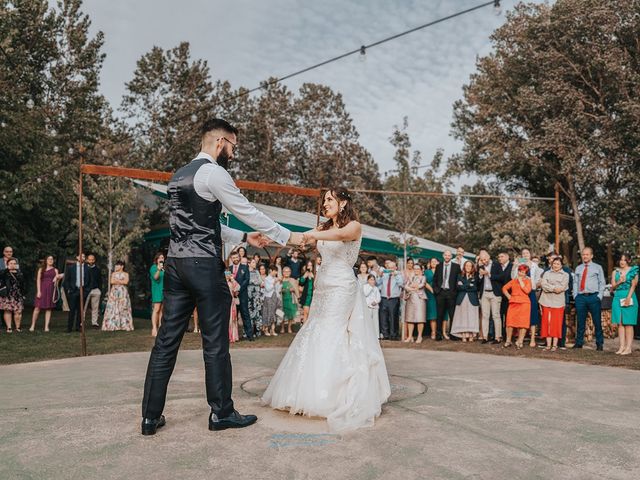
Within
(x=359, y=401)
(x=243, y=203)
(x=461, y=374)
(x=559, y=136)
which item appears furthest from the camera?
(x=559, y=136)

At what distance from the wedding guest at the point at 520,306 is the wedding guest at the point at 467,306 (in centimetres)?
104

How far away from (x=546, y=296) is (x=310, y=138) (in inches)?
1246

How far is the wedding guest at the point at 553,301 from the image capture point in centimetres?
1068

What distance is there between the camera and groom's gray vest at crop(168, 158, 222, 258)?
154 inches

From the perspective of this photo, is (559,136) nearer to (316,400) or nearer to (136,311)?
(136,311)

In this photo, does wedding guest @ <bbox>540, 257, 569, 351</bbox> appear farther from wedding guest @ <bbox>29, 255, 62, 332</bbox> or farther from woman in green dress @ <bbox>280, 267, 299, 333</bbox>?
wedding guest @ <bbox>29, 255, 62, 332</bbox>

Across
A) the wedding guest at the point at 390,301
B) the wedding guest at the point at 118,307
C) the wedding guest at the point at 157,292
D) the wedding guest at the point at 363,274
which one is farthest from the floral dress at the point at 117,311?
the wedding guest at the point at 390,301

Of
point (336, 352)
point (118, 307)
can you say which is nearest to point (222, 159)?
point (336, 352)

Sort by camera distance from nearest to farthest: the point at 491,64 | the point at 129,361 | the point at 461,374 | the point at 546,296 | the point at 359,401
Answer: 1. the point at 359,401
2. the point at 461,374
3. the point at 129,361
4. the point at 546,296
5. the point at 491,64

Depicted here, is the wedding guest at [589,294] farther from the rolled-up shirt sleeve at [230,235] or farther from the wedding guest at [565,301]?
the rolled-up shirt sleeve at [230,235]

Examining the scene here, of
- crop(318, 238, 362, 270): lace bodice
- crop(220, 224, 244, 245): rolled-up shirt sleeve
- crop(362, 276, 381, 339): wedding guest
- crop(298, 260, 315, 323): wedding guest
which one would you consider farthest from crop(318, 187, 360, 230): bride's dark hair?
crop(298, 260, 315, 323): wedding guest

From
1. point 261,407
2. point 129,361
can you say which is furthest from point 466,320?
point 261,407

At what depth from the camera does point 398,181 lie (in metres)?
24.8

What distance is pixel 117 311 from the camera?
14414 millimetres
